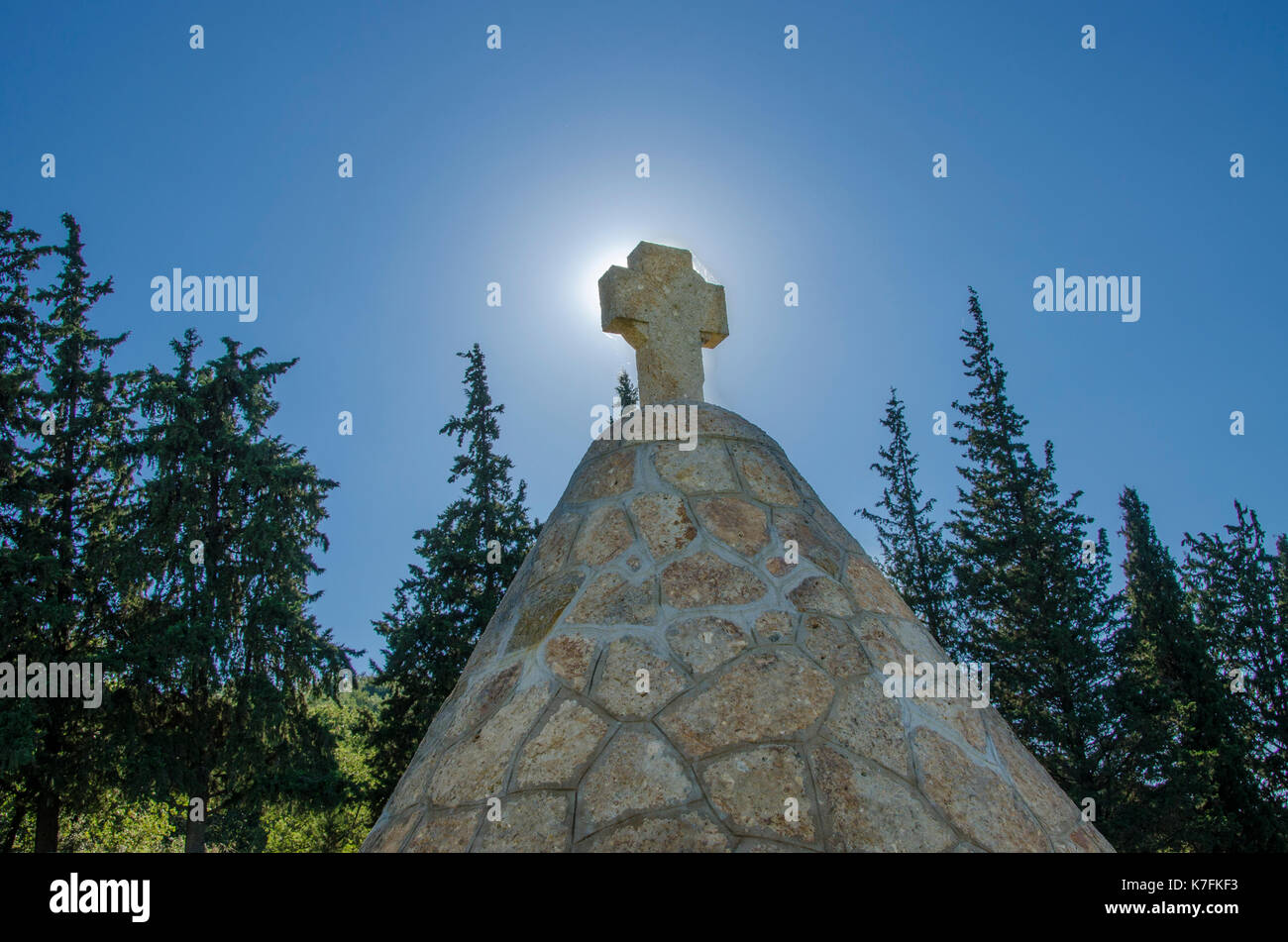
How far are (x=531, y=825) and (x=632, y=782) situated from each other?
311mm

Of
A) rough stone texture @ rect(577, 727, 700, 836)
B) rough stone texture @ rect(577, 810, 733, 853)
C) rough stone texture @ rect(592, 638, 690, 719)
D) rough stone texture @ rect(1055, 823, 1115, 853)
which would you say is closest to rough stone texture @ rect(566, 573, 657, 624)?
rough stone texture @ rect(592, 638, 690, 719)

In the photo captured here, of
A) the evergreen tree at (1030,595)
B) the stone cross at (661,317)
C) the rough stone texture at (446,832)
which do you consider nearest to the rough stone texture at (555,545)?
the stone cross at (661,317)

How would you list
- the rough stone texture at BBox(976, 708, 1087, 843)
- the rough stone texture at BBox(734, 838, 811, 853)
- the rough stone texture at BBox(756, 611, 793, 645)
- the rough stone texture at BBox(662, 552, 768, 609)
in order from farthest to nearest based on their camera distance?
the rough stone texture at BBox(662, 552, 768, 609) < the rough stone texture at BBox(756, 611, 793, 645) < the rough stone texture at BBox(976, 708, 1087, 843) < the rough stone texture at BBox(734, 838, 811, 853)

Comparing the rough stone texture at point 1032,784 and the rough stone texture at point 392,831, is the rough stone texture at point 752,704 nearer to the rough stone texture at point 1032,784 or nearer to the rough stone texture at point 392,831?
the rough stone texture at point 1032,784

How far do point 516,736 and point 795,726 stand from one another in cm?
89

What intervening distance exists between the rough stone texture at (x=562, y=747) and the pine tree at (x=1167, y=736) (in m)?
19.3

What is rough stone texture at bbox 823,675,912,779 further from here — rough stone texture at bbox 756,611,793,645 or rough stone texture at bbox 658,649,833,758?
rough stone texture at bbox 756,611,793,645

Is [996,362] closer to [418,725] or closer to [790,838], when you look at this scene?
[418,725]

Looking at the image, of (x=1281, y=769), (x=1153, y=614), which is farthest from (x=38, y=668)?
(x=1281, y=769)

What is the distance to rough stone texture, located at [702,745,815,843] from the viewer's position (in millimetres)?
2168

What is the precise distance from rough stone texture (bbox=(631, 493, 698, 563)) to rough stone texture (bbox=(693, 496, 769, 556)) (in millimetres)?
69

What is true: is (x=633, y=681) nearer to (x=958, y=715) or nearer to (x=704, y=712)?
(x=704, y=712)

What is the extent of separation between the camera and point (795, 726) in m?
2.43

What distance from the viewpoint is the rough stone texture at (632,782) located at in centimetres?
223
